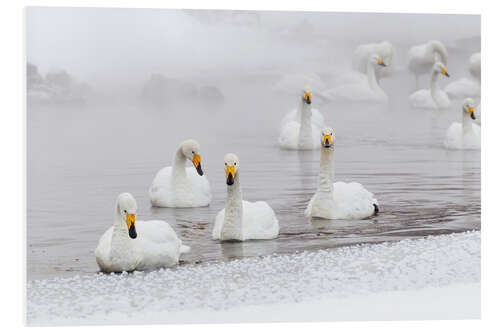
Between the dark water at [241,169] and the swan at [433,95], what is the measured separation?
6.1 inches

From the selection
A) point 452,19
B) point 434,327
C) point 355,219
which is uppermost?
point 452,19

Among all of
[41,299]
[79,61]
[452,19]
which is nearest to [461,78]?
[452,19]

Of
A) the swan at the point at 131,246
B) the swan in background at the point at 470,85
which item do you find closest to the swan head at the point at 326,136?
the swan in background at the point at 470,85

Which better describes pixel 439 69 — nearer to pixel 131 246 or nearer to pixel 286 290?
pixel 286 290

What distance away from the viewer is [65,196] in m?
10.3

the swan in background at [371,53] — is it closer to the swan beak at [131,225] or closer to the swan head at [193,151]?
the swan head at [193,151]

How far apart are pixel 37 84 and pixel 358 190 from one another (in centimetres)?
315

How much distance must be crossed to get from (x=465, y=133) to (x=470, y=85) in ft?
2.01

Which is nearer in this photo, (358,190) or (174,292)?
(174,292)

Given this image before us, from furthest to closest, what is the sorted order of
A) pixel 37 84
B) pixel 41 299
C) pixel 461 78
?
pixel 461 78 → pixel 37 84 → pixel 41 299

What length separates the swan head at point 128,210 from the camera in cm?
907

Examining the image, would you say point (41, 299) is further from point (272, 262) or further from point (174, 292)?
point (272, 262)

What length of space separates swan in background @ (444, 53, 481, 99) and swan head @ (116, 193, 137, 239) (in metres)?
3.31

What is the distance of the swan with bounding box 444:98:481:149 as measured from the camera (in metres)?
10.6
